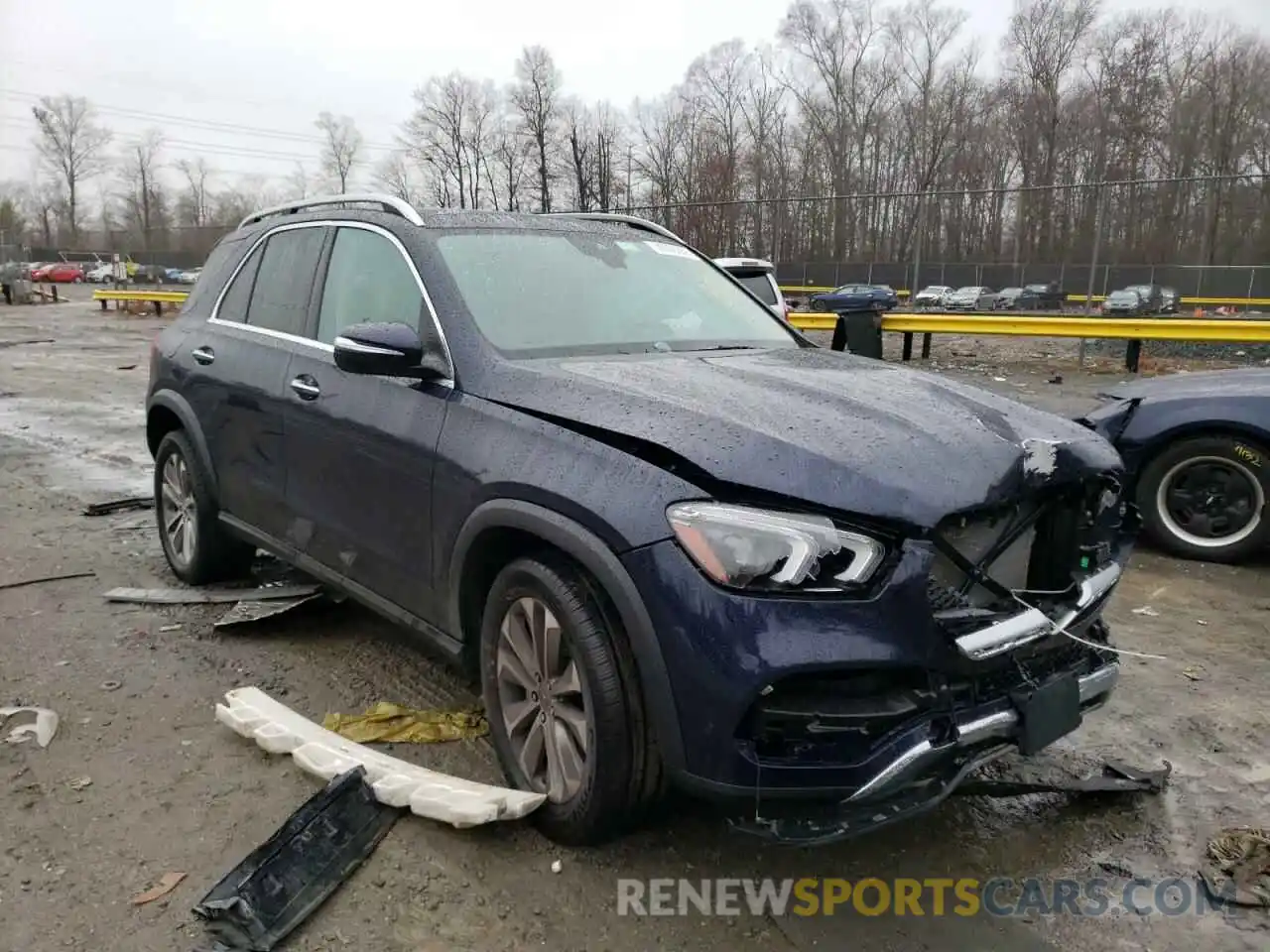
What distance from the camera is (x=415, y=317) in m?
3.27

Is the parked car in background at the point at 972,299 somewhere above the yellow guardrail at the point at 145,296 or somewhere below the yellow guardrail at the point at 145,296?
above

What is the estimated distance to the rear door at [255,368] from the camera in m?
3.97

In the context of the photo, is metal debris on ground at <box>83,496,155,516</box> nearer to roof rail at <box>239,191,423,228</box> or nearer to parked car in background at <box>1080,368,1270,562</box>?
roof rail at <box>239,191,423,228</box>

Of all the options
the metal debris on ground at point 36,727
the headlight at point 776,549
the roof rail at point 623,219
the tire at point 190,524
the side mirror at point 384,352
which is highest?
the roof rail at point 623,219

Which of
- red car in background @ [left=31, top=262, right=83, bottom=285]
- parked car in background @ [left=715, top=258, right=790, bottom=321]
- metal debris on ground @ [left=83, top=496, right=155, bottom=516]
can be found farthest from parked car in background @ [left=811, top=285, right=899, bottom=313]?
red car in background @ [left=31, top=262, right=83, bottom=285]

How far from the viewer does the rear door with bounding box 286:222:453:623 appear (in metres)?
3.11

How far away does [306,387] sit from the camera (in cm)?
371

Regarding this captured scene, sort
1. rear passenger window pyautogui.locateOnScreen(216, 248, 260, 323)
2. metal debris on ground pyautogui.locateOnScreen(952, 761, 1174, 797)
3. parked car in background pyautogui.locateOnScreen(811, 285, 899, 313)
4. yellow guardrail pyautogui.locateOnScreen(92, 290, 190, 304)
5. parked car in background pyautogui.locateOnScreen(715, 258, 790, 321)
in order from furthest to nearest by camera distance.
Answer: yellow guardrail pyautogui.locateOnScreen(92, 290, 190, 304)
parked car in background pyautogui.locateOnScreen(811, 285, 899, 313)
parked car in background pyautogui.locateOnScreen(715, 258, 790, 321)
rear passenger window pyautogui.locateOnScreen(216, 248, 260, 323)
metal debris on ground pyautogui.locateOnScreen(952, 761, 1174, 797)

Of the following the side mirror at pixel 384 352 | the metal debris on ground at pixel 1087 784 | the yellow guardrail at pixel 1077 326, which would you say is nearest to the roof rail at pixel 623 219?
the side mirror at pixel 384 352

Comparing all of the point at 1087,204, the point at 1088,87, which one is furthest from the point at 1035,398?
the point at 1088,87

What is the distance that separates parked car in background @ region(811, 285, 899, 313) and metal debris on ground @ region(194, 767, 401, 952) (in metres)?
17.4

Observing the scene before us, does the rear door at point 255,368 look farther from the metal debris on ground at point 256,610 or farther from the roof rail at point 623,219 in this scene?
the roof rail at point 623,219

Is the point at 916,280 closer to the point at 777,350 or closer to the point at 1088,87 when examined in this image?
the point at 777,350

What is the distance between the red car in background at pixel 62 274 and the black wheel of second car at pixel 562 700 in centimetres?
7065
